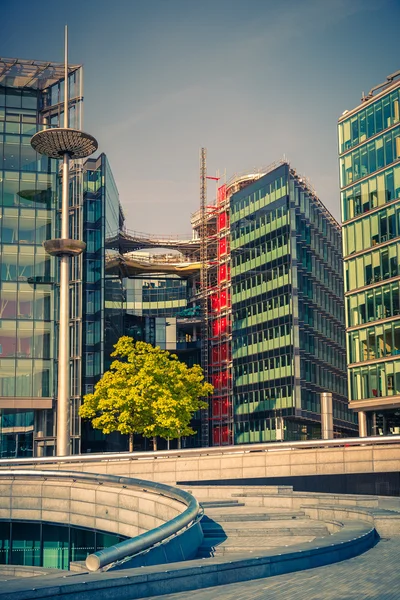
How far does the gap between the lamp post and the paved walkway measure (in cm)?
3530

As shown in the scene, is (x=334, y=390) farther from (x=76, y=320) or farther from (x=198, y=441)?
(x=76, y=320)

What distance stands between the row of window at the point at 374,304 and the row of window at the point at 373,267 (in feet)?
2.95

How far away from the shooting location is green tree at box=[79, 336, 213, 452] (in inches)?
2815

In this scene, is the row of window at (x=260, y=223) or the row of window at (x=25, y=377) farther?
the row of window at (x=260, y=223)

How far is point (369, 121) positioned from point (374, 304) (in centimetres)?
1570

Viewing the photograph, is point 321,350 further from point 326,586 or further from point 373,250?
point 326,586

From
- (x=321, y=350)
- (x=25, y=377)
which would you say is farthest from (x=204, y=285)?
(x=25, y=377)

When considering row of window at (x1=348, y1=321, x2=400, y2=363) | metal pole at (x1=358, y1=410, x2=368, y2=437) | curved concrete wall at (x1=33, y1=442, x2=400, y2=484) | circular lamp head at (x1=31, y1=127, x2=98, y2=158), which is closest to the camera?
curved concrete wall at (x1=33, y1=442, x2=400, y2=484)

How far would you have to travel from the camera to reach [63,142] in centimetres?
5806

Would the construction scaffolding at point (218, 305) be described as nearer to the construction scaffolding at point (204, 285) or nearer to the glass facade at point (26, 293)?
the construction scaffolding at point (204, 285)

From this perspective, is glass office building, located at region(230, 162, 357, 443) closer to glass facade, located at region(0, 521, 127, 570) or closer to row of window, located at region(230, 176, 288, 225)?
row of window, located at region(230, 176, 288, 225)

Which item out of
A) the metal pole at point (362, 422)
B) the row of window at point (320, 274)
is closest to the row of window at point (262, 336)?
the row of window at point (320, 274)

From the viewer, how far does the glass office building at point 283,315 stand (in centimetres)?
10188

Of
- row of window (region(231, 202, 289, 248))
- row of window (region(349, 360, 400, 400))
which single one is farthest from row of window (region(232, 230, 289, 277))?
row of window (region(349, 360, 400, 400))
